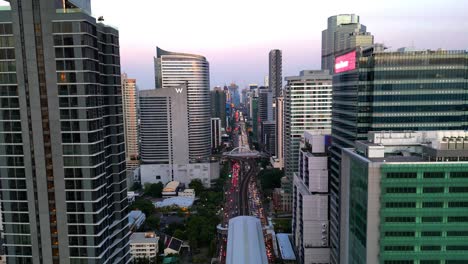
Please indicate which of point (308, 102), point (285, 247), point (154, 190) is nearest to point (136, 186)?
point (154, 190)

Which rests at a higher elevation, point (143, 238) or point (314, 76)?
point (314, 76)


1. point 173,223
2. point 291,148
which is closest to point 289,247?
point 173,223

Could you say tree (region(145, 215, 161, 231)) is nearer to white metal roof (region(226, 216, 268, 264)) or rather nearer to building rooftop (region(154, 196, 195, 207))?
building rooftop (region(154, 196, 195, 207))

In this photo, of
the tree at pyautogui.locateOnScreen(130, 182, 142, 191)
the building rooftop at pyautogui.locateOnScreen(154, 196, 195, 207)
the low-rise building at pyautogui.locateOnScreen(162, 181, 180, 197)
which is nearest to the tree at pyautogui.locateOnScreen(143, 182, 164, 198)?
the low-rise building at pyautogui.locateOnScreen(162, 181, 180, 197)

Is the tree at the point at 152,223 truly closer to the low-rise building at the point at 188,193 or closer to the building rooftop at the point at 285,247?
the low-rise building at the point at 188,193

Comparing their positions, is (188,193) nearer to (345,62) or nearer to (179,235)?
(179,235)
